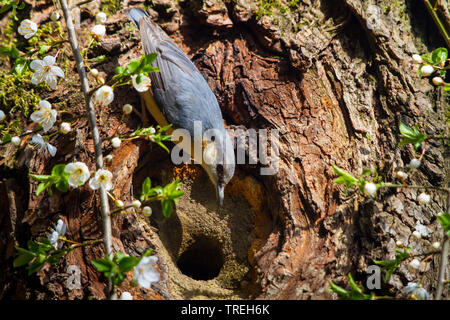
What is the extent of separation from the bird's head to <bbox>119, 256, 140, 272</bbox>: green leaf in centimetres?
112

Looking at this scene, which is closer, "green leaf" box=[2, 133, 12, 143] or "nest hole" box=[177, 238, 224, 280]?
"green leaf" box=[2, 133, 12, 143]

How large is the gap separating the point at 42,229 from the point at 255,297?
4.27 ft

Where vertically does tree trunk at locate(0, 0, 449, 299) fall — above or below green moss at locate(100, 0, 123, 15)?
below

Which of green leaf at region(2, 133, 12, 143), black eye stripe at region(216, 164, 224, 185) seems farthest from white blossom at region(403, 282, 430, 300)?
green leaf at region(2, 133, 12, 143)

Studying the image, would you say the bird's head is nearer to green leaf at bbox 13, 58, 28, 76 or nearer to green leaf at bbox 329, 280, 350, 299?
green leaf at bbox 329, 280, 350, 299

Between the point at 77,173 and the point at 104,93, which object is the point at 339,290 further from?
the point at 104,93

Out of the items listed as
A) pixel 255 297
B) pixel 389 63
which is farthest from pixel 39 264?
pixel 389 63

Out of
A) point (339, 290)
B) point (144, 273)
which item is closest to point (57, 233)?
point (144, 273)

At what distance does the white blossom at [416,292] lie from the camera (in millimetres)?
2012

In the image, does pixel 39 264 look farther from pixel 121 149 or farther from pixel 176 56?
pixel 176 56

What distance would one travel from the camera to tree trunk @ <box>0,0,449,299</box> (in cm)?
244

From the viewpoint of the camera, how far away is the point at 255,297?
8.18 ft

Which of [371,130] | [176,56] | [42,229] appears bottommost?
[42,229]

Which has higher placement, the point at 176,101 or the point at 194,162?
the point at 176,101
